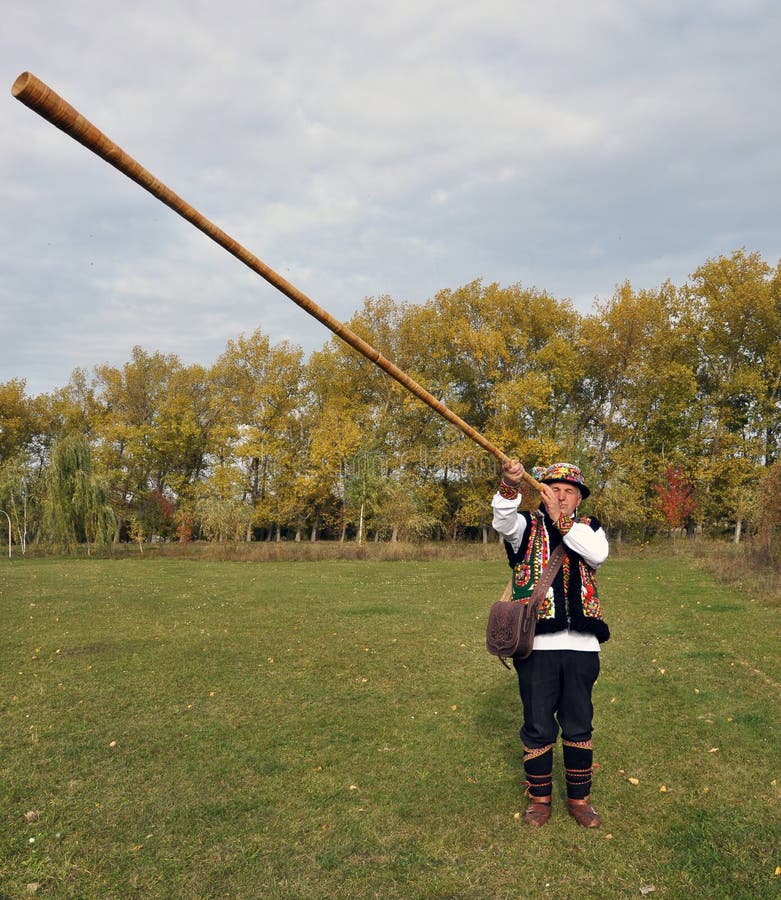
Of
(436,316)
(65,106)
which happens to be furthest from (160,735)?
(436,316)

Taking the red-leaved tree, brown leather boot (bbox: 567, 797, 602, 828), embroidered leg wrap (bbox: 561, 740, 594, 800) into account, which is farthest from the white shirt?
the red-leaved tree

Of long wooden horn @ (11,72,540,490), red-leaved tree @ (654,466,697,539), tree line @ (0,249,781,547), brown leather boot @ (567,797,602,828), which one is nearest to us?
long wooden horn @ (11,72,540,490)

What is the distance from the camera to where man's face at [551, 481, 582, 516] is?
4801 mm

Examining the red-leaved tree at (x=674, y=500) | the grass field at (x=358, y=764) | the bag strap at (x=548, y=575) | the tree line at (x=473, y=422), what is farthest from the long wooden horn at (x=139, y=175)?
the red-leaved tree at (x=674, y=500)

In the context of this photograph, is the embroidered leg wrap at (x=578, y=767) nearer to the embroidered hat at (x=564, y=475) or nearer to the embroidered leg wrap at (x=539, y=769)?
the embroidered leg wrap at (x=539, y=769)

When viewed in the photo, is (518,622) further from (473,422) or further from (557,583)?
(473,422)

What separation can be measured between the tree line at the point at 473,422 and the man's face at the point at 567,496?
1093 inches

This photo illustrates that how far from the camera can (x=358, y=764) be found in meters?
6.02

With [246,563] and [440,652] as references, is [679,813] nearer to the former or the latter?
[440,652]

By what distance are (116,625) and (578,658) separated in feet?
34.1

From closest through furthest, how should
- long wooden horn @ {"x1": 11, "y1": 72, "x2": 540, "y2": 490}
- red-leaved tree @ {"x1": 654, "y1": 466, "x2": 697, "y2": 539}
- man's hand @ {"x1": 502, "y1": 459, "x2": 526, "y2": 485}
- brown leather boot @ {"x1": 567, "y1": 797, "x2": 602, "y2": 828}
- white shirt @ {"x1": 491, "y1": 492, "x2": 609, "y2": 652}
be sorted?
long wooden horn @ {"x1": 11, "y1": 72, "x2": 540, "y2": 490}
man's hand @ {"x1": 502, "y1": 459, "x2": 526, "y2": 485}
white shirt @ {"x1": 491, "y1": 492, "x2": 609, "y2": 652}
brown leather boot @ {"x1": 567, "y1": 797, "x2": 602, "y2": 828}
red-leaved tree @ {"x1": 654, "y1": 466, "x2": 697, "y2": 539}

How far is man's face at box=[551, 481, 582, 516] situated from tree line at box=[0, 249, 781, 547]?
2777 cm

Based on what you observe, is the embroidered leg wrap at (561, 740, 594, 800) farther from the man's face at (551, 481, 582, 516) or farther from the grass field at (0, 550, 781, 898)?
the man's face at (551, 481, 582, 516)

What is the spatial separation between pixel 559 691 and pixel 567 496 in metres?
1.42
